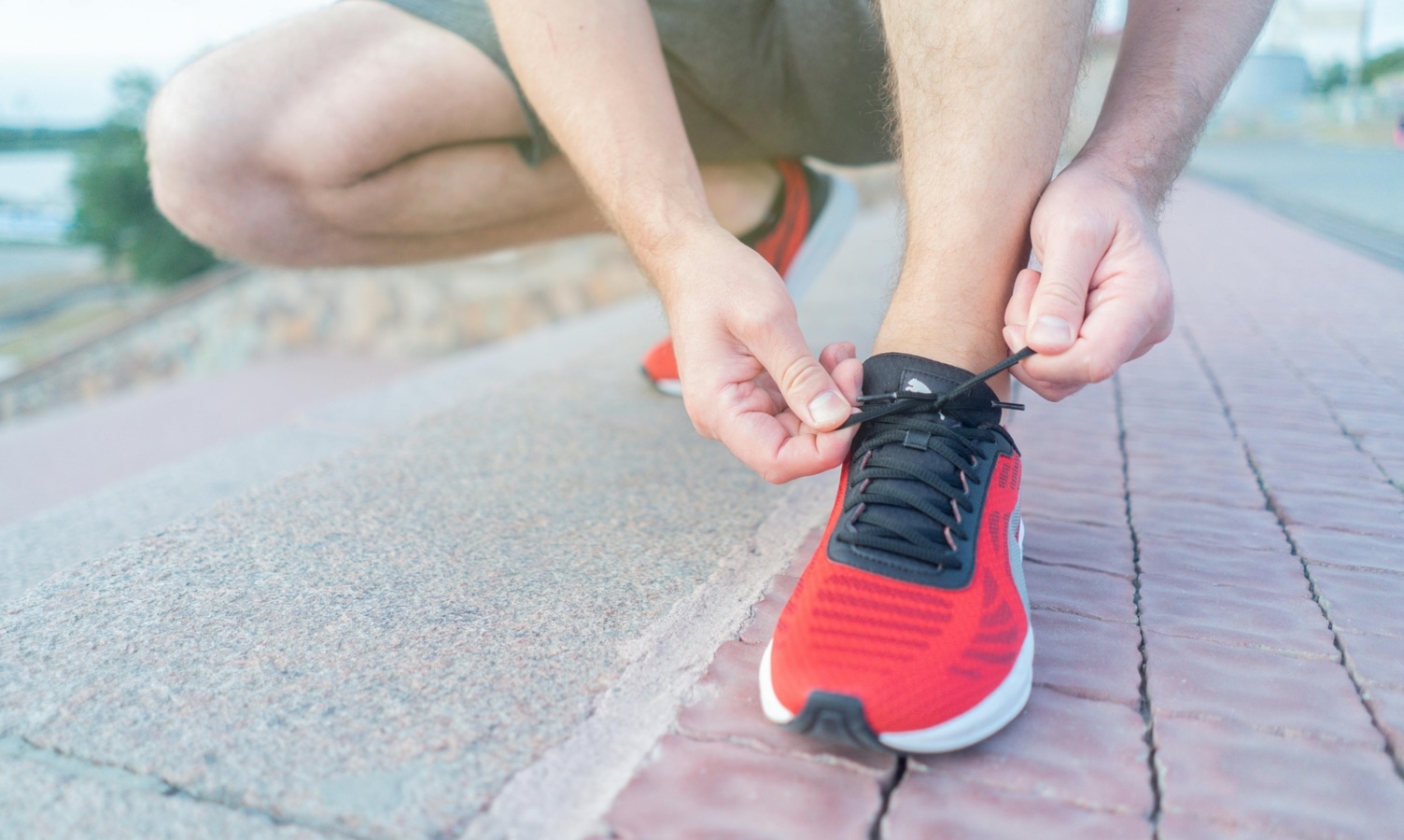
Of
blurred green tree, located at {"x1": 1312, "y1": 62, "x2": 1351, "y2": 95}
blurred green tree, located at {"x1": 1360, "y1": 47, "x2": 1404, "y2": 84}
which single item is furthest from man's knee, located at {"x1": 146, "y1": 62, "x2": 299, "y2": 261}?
blurred green tree, located at {"x1": 1312, "y1": 62, "x2": 1351, "y2": 95}

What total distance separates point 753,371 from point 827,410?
104 millimetres

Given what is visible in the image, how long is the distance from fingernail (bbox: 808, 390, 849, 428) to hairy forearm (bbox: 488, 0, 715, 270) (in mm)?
286

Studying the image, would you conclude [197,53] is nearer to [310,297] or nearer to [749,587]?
[749,587]

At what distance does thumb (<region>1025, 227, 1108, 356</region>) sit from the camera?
→ 855 mm

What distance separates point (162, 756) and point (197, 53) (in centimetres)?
145

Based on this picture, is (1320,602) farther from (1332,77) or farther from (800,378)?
(1332,77)

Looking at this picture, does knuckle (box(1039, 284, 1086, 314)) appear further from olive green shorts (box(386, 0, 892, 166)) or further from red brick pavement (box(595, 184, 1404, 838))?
olive green shorts (box(386, 0, 892, 166))

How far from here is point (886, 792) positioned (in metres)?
0.72

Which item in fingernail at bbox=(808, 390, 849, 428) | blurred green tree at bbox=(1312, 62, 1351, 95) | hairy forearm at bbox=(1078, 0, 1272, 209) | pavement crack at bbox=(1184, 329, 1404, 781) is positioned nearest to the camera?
pavement crack at bbox=(1184, 329, 1404, 781)

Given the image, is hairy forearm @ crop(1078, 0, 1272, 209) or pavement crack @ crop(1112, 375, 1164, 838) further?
hairy forearm @ crop(1078, 0, 1272, 209)

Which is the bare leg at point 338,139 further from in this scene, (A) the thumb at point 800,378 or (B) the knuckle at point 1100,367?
(B) the knuckle at point 1100,367

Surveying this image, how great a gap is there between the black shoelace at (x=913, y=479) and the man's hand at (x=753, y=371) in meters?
0.04

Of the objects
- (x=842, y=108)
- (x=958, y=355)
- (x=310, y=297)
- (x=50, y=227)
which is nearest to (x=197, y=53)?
(x=842, y=108)

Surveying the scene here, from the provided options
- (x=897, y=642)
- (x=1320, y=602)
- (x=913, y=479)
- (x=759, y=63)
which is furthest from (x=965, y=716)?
(x=759, y=63)
